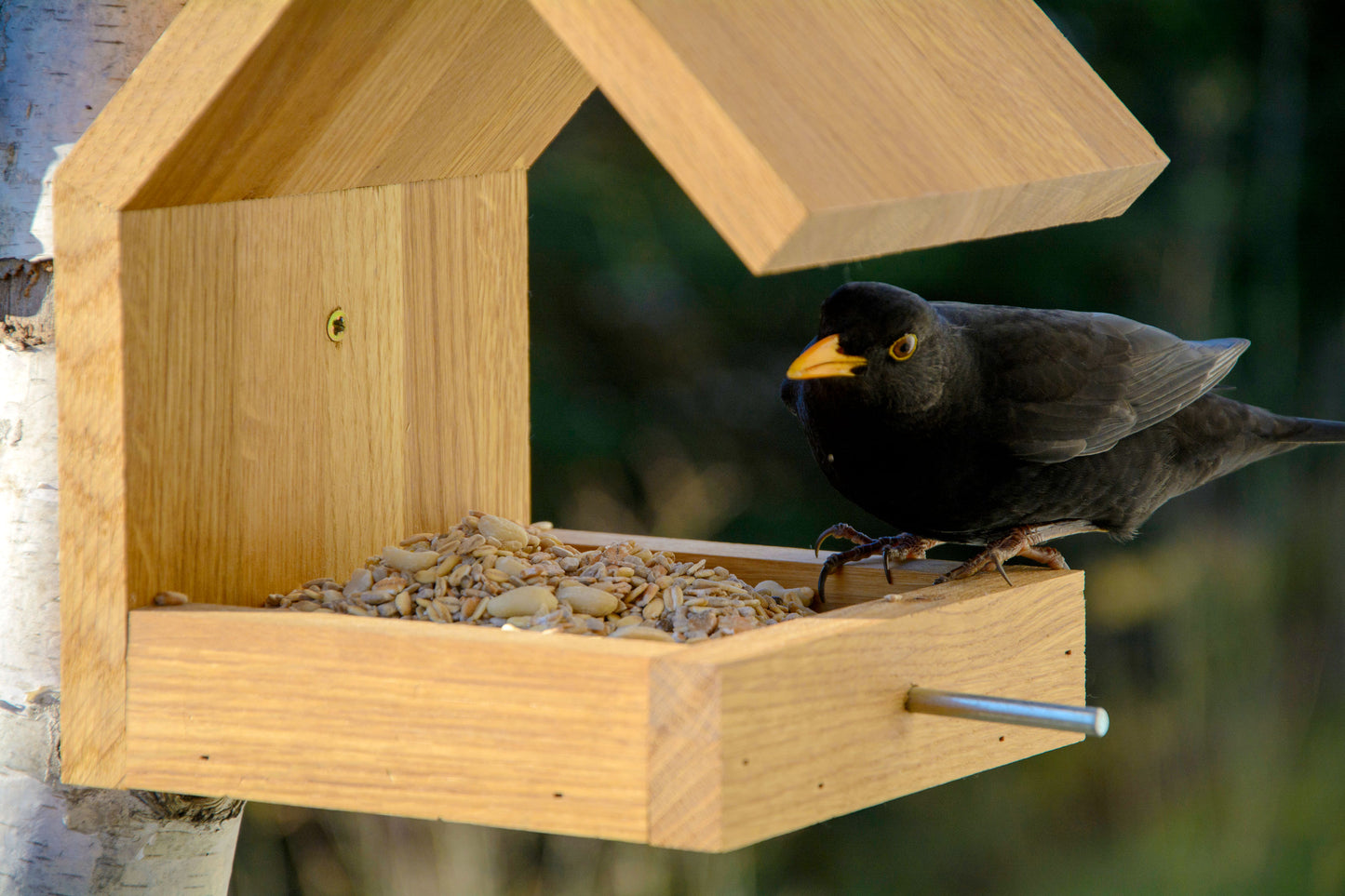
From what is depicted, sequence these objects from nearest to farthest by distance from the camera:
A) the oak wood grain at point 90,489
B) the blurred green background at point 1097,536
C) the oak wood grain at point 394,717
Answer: the oak wood grain at point 394,717 → the oak wood grain at point 90,489 → the blurred green background at point 1097,536

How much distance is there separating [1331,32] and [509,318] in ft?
11.4

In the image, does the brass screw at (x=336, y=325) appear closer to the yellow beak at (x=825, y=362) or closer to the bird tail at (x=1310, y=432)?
the yellow beak at (x=825, y=362)

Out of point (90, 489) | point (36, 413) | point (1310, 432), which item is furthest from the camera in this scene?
point (1310, 432)

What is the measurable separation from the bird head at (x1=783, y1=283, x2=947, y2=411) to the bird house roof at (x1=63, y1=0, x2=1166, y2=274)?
33 cm

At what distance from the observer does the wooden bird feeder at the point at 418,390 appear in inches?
53.4

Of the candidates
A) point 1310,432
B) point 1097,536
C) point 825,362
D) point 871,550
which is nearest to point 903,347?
point 825,362

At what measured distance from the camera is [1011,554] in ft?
7.00

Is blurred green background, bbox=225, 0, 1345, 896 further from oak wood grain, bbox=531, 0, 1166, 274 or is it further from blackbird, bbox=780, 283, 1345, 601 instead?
oak wood grain, bbox=531, 0, 1166, 274

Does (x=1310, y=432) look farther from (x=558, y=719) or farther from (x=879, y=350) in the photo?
(x=558, y=719)

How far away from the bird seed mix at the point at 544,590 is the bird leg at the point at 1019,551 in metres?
0.22

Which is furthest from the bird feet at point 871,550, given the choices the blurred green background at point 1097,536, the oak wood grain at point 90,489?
the blurred green background at point 1097,536

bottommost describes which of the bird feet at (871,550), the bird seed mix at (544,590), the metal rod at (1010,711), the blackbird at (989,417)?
the metal rod at (1010,711)

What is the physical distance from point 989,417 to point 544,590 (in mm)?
811

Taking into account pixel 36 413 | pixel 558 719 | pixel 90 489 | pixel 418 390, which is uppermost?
pixel 418 390
